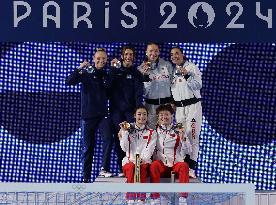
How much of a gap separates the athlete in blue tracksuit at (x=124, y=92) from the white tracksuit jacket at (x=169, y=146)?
1.61 feet

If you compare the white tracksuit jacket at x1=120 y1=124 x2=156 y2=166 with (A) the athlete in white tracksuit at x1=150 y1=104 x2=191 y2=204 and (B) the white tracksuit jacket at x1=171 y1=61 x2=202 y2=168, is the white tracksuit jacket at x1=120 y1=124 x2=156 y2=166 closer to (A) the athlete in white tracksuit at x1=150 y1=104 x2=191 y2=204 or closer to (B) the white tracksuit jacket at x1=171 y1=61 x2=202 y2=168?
(A) the athlete in white tracksuit at x1=150 y1=104 x2=191 y2=204

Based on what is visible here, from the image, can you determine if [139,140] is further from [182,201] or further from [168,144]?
[182,201]

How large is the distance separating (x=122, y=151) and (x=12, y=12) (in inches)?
81.4

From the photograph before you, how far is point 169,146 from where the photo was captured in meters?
11.3

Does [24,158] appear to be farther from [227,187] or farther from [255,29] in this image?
[227,187]

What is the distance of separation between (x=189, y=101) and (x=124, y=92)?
786 millimetres

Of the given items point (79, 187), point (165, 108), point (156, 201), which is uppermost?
point (165, 108)

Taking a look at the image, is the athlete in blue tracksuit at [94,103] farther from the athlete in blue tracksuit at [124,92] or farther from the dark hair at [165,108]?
the dark hair at [165,108]

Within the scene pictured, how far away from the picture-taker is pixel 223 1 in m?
11.8

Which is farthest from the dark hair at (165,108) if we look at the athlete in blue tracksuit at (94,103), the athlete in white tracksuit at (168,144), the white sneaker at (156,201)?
the white sneaker at (156,201)

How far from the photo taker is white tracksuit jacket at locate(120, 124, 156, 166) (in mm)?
11227

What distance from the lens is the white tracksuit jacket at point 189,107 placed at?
38.6ft

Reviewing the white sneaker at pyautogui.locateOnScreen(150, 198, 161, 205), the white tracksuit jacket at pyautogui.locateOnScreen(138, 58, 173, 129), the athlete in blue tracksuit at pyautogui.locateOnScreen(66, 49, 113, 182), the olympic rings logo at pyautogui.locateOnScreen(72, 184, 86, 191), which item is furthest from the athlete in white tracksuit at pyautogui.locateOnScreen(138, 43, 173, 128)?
the olympic rings logo at pyautogui.locateOnScreen(72, 184, 86, 191)

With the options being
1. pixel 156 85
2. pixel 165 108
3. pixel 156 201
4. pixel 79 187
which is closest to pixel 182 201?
pixel 156 201
